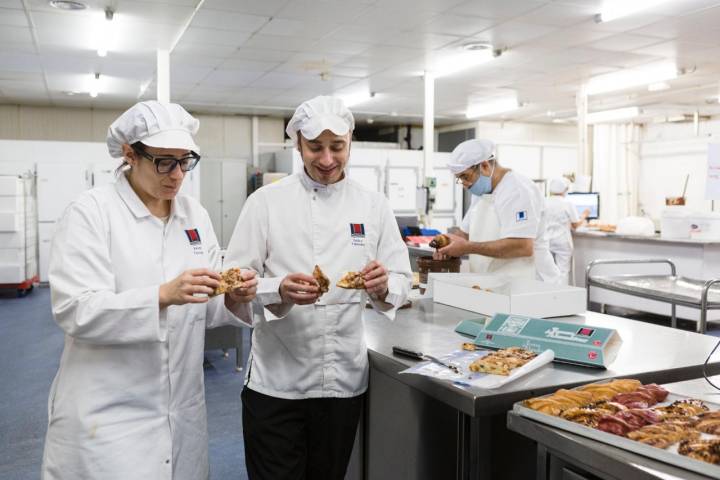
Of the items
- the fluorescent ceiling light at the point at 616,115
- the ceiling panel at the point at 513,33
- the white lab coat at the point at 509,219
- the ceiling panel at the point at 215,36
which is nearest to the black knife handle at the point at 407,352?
the white lab coat at the point at 509,219

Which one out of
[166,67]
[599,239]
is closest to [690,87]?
[599,239]

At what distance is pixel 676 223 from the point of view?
22.1 ft

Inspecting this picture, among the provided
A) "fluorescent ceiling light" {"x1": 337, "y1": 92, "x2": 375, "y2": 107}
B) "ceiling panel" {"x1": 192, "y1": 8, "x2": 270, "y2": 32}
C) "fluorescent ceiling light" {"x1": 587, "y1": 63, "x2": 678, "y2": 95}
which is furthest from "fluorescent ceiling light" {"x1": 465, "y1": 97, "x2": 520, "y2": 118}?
"ceiling panel" {"x1": 192, "y1": 8, "x2": 270, "y2": 32}

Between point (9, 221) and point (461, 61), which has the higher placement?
point (461, 61)

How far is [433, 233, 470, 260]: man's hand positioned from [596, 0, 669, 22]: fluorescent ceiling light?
10.5 feet

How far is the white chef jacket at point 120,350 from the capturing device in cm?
154

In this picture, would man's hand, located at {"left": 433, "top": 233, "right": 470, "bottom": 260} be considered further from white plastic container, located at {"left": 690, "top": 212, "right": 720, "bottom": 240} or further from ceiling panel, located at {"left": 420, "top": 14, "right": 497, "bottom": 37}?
white plastic container, located at {"left": 690, "top": 212, "right": 720, "bottom": 240}

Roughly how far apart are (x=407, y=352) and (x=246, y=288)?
0.58 m

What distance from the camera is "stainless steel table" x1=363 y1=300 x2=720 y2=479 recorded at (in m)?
1.70

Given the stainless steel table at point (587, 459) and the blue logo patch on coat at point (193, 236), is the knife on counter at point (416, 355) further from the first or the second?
the blue logo patch on coat at point (193, 236)

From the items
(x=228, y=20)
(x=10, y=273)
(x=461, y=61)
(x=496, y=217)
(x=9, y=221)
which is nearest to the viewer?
(x=496, y=217)

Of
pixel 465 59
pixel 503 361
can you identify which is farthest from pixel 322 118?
pixel 465 59

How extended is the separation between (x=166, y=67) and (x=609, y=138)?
Result: 30.7 ft

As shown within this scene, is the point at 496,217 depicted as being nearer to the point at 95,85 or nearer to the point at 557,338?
the point at 557,338
